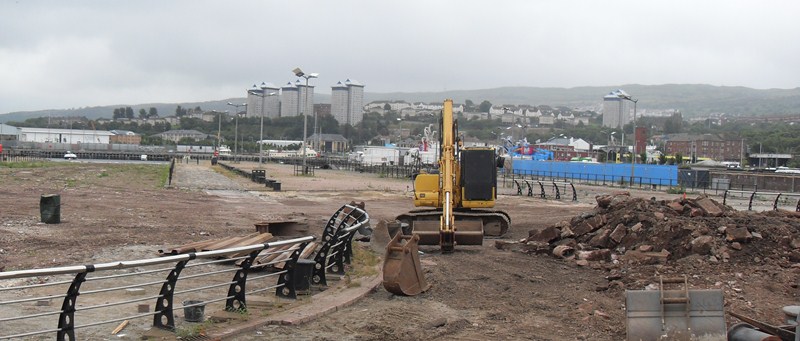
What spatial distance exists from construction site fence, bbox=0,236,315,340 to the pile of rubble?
7.89 metres

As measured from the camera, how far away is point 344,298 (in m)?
12.9

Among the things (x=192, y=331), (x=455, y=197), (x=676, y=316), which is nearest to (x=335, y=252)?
(x=192, y=331)

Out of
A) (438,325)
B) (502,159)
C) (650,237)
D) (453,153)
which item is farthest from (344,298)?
(502,159)

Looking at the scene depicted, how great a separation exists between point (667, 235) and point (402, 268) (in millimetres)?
7186

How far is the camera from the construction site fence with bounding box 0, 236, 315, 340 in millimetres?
8023

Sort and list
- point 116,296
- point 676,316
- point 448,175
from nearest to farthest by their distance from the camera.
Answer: point 676,316
point 116,296
point 448,175

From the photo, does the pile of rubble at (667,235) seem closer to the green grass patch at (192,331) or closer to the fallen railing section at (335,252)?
the fallen railing section at (335,252)

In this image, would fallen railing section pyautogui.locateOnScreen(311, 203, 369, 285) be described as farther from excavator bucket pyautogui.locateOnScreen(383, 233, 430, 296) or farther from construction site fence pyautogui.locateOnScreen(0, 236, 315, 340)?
excavator bucket pyautogui.locateOnScreen(383, 233, 430, 296)

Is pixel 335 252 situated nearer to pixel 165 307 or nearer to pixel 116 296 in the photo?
pixel 116 296

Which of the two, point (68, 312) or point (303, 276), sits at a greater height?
point (68, 312)

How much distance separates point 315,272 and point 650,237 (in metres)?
8.11

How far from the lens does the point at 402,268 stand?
13.5 m

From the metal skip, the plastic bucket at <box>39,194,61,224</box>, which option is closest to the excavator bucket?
the metal skip

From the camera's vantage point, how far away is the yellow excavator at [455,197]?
66.3ft
